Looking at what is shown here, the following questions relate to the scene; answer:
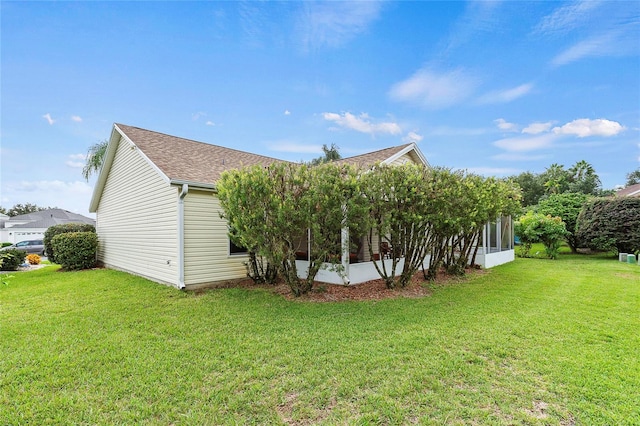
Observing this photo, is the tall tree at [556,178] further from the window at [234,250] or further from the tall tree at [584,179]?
the window at [234,250]

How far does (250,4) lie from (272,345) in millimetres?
10632

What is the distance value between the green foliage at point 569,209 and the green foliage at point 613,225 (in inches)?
66.0

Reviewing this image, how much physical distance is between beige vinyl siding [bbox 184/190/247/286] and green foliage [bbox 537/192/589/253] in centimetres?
1904

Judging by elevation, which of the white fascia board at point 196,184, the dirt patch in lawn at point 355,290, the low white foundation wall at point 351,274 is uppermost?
the white fascia board at point 196,184

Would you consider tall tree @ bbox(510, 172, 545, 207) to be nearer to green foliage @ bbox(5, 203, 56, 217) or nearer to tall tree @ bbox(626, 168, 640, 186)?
tall tree @ bbox(626, 168, 640, 186)

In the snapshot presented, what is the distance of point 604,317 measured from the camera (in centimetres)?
555

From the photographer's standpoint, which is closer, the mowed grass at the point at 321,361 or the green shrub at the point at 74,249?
the mowed grass at the point at 321,361

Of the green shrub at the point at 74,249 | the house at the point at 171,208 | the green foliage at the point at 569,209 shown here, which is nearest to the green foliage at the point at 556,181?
the green foliage at the point at 569,209

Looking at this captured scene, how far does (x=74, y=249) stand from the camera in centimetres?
1188

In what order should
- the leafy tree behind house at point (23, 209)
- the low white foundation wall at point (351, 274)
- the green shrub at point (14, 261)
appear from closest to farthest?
the low white foundation wall at point (351, 274) < the green shrub at point (14, 261) < the leafy tree behind house at point (23, 209)

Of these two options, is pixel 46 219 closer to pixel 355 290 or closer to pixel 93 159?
pixel 93 159

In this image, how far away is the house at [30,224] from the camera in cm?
3027

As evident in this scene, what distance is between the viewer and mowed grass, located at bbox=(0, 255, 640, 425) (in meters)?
2.83

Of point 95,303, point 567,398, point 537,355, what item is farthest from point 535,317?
point 95,303
